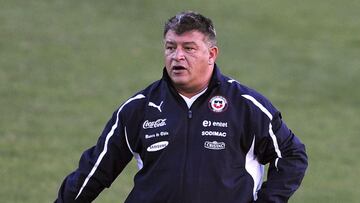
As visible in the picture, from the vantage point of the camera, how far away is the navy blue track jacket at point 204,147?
6.55 m

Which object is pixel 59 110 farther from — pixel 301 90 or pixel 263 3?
pixel 263 3

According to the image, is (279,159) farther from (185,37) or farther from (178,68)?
(185,37)

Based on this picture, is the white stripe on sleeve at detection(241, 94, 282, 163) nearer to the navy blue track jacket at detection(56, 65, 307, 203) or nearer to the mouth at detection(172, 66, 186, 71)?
the navy blue track jacket at detection(56, 65, 307, 203)

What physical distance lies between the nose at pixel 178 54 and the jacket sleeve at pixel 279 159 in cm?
65

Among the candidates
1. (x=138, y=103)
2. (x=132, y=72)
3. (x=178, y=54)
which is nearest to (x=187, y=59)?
(x=178, y=54)

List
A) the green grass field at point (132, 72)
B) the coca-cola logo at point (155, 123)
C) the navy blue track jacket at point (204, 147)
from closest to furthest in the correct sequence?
the navy blue track jacket at point (204, 147) < the coca-cola logo at point (155, 123) < the green grass field at point (132, 72)

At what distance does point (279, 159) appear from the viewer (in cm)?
670

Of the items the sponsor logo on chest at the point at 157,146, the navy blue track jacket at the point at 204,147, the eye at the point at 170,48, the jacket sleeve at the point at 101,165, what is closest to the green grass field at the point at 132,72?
the jacket sleeve at the point at 101,165

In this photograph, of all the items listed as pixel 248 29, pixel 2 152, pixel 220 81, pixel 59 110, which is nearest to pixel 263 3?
pixel 248 29

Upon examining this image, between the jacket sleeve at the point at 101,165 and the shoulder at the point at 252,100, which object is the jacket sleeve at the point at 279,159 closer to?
the shoulder at the point at 252,100

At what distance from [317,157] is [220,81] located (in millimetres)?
9270

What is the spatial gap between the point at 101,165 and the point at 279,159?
43.6 inches

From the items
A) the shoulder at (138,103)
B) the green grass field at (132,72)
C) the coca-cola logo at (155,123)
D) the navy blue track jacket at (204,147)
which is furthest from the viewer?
the green grass field at (132,72)

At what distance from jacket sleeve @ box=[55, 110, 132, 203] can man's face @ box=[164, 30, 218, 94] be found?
47 centimetres
